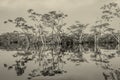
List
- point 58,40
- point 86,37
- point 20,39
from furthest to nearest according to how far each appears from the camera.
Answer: point 20,39 → point 86,37 → point 58,40

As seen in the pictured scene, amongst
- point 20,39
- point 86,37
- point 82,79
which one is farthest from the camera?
point 20,39

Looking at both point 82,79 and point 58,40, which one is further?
point 58,40

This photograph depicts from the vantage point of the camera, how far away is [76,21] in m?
80.6

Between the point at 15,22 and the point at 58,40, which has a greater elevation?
the point at 15,22

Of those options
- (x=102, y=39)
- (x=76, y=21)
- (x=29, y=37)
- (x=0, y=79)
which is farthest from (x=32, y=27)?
(x=0, y=79)

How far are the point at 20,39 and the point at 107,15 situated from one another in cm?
4696

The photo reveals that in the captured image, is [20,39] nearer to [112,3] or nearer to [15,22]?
[15,22]

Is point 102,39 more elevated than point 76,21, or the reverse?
point 76,21

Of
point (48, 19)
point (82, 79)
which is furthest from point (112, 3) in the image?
point (82, 79)

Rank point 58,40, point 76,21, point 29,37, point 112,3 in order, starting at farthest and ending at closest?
point 76,21 < point 29,37 < point 58,40 < point 112,3

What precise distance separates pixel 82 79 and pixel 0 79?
3.49 meters

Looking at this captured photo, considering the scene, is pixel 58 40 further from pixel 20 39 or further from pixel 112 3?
pixel 20 39

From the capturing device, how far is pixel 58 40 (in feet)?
231

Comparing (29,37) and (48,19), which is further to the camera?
(29,37)
